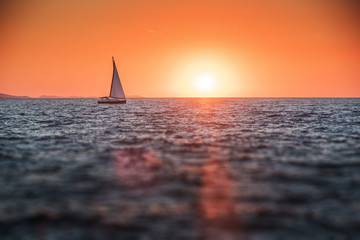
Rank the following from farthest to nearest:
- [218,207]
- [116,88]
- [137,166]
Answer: [116,88] → [137,166] → [218,207]

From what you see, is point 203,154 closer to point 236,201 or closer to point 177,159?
point 177,159

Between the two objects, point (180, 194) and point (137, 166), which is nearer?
point (180, 194)

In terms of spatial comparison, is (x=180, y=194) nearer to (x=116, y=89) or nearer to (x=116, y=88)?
(x=116, y=88)

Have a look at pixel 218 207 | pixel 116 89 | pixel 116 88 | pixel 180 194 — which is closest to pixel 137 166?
pixel 180 194

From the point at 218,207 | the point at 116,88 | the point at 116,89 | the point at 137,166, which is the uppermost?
the point at 116,88

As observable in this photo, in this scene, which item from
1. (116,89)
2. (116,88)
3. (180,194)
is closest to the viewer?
(180,194)

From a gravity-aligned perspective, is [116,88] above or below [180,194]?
above

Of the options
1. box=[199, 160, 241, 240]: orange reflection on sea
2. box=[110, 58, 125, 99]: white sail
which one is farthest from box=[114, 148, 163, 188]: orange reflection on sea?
box=[110, 58, 125, 99]: white sail

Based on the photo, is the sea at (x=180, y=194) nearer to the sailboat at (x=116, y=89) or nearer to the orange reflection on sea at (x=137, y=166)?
the orange reflection on sea at (x=137, y=166)

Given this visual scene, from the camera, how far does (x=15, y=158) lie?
50.6 feet

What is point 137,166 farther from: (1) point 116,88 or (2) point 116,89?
(2) point 116,89

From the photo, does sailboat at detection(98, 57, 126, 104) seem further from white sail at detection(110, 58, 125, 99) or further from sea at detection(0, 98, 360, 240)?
sea at detection(0, 98, 360, 240)

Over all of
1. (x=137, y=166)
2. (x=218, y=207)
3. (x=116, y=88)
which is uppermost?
(x=116, y=88)

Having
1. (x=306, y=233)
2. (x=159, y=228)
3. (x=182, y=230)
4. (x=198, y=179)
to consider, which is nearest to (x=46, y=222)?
(x=159, y=228)
